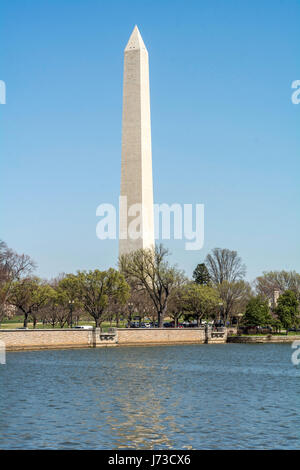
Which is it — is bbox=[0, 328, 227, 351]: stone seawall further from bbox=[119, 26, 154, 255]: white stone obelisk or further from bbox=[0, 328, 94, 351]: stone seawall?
bbox=[119, 26, 154, 255]: white stone obelisk

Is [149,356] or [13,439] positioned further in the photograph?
[149,356]

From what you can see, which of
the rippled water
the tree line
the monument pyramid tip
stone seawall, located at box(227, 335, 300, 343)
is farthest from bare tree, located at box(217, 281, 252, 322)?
the rippled water

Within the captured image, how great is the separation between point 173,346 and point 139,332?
4566 millimetres

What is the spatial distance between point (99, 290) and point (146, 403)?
5577 cm

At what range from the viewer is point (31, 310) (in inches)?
3762

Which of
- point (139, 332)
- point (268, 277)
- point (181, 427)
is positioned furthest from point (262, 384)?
point (268, 277)

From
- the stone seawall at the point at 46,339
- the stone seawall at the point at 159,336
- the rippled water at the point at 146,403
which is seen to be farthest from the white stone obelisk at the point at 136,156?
the rippled water at the point at 146,403

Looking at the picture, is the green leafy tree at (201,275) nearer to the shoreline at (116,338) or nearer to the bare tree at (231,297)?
the bare tree at (231,297)

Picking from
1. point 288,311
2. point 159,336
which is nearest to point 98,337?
point 159,336

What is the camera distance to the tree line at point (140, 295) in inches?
3565

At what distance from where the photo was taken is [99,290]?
91.7 meters

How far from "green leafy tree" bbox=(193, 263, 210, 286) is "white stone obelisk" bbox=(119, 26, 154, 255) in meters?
24.7
